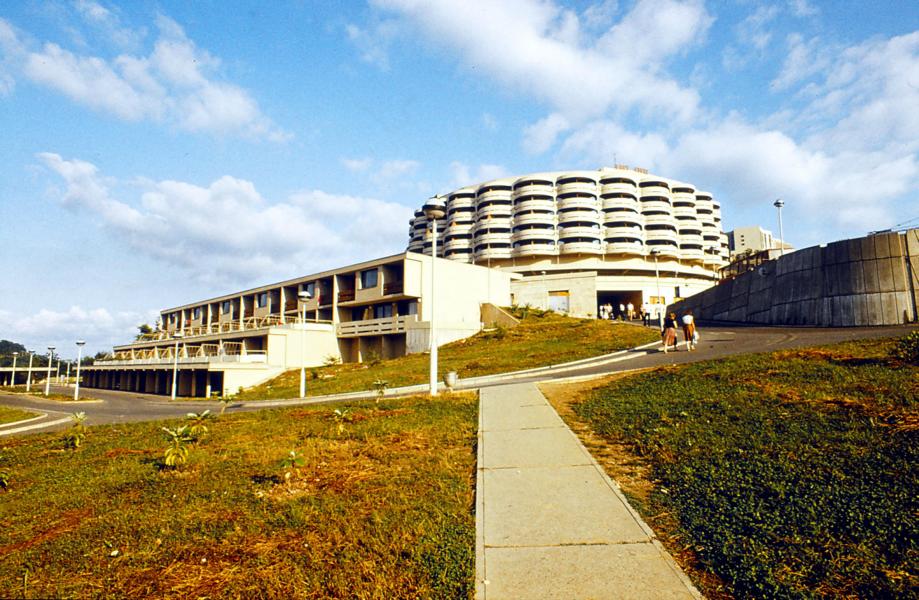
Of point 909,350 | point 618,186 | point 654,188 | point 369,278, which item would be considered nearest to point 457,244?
point 618,186

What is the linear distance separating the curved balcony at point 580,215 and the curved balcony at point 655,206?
9502 millimetres

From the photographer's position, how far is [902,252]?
2453 cm

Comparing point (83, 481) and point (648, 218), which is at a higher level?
point (648, 218)

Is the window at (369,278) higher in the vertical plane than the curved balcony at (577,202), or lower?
lower

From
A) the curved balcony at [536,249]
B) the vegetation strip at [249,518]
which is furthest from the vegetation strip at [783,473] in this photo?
the curved balcony at [536,249]

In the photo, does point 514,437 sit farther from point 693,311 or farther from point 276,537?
point 693,311

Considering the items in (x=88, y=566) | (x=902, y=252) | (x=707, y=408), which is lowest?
(x=88, y=566)

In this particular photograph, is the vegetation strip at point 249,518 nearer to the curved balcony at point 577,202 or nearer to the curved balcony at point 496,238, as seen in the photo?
the curved balcony at point 496,238

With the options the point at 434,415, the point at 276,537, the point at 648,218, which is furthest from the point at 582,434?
the point at 648,218

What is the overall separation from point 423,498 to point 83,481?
5488 millimetres

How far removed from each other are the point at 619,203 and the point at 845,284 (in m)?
60.5

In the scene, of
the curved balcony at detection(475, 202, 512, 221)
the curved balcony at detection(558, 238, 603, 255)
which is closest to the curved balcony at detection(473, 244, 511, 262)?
the curved balcony at detection(475, 202, 512, 221)

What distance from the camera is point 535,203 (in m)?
85.1

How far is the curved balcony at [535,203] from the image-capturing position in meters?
84.8
